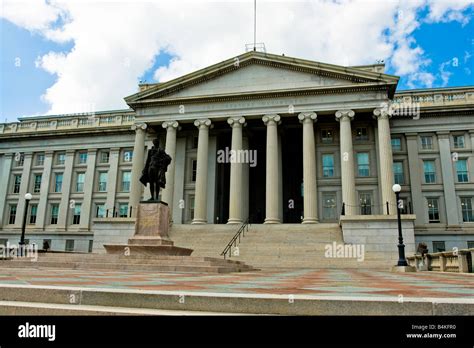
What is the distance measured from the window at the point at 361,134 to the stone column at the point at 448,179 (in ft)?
25.4

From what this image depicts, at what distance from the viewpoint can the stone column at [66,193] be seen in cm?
4831

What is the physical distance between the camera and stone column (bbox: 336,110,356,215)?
33375 millimetres

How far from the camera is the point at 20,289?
493 centimetres

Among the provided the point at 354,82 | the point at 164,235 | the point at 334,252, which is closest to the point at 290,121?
the point at 354,82

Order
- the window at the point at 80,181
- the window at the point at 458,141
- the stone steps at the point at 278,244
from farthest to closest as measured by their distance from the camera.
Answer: the window at the point at 80,181 < the window at the point at 458,141 < the stone steps at the point at 278,244

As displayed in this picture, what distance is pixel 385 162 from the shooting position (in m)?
33.9

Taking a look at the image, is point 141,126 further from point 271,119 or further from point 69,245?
point 69,245

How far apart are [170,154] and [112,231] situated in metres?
9.19

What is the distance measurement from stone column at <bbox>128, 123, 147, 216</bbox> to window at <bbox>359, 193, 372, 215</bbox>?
73.0ft

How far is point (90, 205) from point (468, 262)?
138ft

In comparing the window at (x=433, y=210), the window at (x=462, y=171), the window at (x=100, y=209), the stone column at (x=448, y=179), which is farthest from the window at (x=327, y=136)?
the window at (x=100, y=209)

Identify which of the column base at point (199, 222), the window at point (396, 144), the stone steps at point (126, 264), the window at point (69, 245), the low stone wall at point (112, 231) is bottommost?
the stone steps at point (126, 264)

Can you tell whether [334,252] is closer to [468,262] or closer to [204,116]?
[468,262]

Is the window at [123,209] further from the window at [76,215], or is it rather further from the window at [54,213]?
the window at [54,213]
